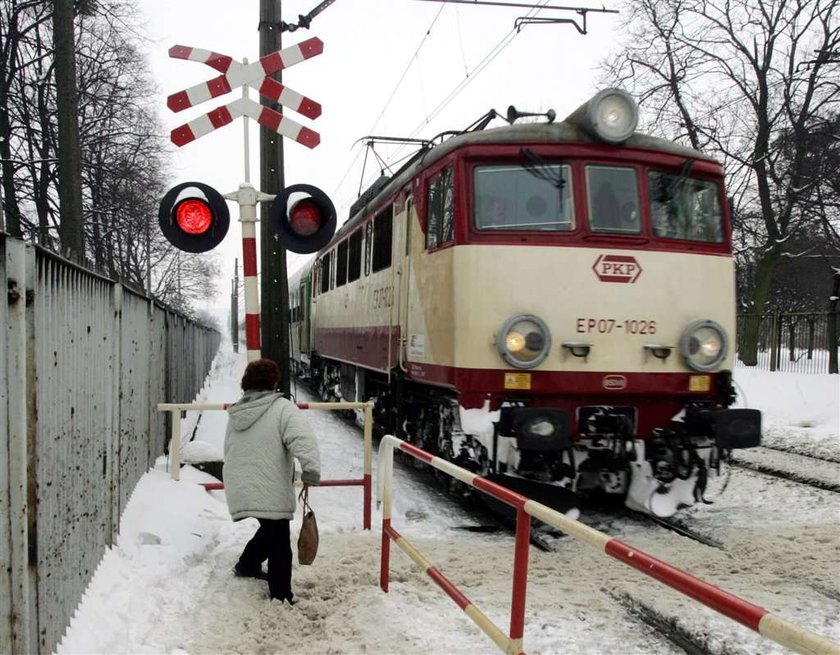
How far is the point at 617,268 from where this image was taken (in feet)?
21.7

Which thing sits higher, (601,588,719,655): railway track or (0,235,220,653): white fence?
(0,235,220,653): white fence

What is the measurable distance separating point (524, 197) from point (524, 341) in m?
1.27

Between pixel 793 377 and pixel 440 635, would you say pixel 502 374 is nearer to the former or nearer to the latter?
pixel 440 635

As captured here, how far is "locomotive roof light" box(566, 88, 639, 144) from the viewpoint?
6.69 meters

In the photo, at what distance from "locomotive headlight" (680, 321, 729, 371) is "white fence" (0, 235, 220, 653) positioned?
4.53 meters

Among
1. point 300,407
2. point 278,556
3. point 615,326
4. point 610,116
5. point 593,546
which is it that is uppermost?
point 610,116

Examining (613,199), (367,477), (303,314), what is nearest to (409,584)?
(367,477)

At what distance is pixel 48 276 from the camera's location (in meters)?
3.69

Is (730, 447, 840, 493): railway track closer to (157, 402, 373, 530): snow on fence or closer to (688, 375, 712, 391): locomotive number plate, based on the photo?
(688, 375, 712, 391): locomotive number plate

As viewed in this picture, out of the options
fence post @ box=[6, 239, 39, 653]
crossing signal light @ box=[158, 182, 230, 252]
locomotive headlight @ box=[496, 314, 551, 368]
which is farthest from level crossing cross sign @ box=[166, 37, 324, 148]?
fence post @ box=[6, 239, 39, 653]

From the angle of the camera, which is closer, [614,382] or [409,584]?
[409,584]

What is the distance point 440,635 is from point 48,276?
271 centimetres

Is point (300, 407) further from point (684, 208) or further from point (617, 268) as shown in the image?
point (684, 208)

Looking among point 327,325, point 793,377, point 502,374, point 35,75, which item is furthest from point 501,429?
point 35,75
